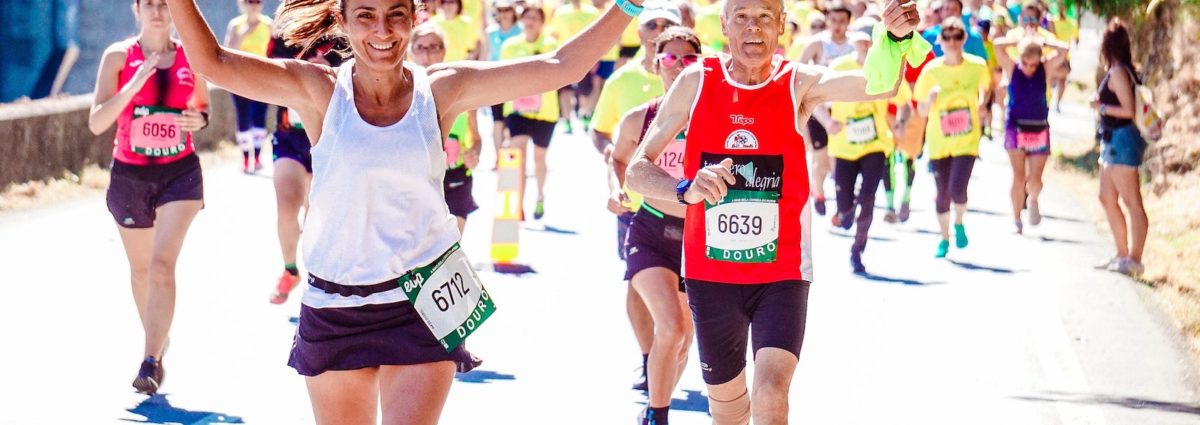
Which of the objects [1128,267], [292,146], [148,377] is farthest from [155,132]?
[1128,267]

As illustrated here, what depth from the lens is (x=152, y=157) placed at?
8.05 metres

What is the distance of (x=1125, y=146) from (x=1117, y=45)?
0.68m

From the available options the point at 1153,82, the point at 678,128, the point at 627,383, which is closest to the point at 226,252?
the point at 627,383

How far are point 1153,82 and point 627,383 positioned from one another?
11.7 meters

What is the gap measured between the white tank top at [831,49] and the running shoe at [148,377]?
877cm

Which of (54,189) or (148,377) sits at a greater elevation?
(148,377)

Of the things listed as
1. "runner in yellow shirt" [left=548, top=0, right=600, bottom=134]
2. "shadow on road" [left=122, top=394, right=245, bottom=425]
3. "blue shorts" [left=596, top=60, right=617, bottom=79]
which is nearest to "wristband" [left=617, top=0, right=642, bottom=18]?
"shadow on road" [left=122, top=394, right=245, bottom=425]

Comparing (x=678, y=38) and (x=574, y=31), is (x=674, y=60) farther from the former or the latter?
(x=574, y=31)

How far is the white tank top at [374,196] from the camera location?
15.2ft

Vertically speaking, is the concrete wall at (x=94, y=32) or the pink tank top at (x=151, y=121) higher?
the pink tank top at (x=151, y=121)

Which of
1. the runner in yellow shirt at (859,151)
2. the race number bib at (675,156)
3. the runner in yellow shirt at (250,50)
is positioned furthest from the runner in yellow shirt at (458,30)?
the race number bib at (675,156)

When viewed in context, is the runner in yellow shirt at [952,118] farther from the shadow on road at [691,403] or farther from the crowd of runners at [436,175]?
the shadow on road at [691,403]

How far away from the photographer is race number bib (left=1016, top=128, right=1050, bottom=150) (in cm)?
1453

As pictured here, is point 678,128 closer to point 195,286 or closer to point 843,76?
point 843,76
